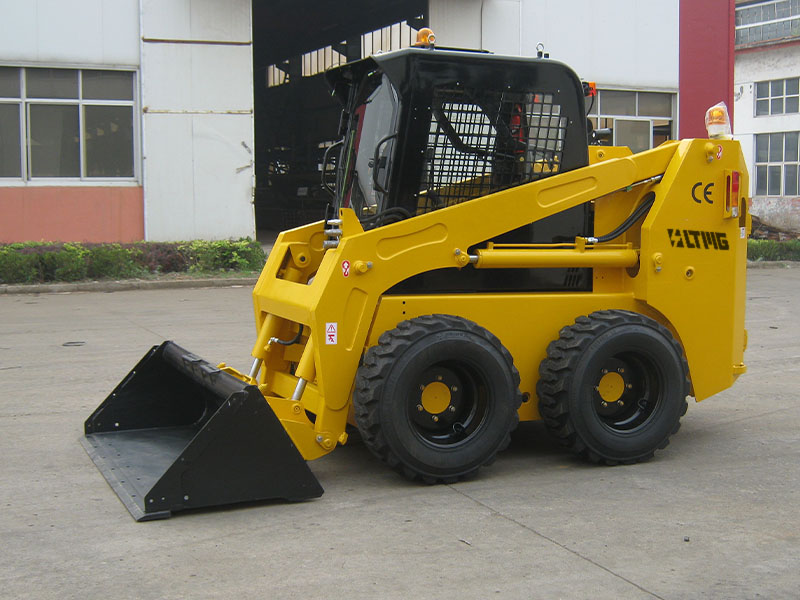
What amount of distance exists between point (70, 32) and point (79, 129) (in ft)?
6.38

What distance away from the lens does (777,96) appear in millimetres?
38375

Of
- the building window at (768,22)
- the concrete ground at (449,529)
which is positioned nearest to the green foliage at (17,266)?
the concrete ground at (449,529)

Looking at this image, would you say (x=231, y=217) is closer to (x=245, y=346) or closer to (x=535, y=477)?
(x=245, y=346)

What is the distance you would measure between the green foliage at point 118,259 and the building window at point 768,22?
26745mm

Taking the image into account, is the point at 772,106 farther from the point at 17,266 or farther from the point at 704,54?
the point at 17,266

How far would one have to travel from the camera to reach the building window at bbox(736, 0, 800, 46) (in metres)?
38.8

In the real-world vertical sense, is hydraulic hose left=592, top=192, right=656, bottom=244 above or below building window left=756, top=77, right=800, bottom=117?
below

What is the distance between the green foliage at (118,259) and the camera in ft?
57.2

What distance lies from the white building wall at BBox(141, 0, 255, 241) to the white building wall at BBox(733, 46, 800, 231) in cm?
2231

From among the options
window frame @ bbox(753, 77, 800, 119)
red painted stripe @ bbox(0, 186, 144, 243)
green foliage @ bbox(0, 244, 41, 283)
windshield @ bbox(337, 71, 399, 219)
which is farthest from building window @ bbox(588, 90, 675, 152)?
windshield @ bbox(337, 71, 399, 219)

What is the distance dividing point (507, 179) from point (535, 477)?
6.24 feet

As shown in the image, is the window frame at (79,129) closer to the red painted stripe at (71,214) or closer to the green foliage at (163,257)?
the red painted stripe at (71,214)

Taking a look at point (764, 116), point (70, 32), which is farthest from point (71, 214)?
point (764, 116)

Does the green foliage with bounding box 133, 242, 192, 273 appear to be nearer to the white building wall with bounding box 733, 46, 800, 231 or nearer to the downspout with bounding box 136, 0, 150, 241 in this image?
the downspout with bounding box 136, 0, 150, 241
